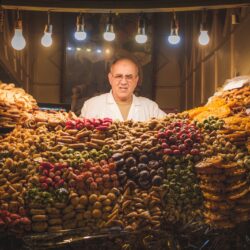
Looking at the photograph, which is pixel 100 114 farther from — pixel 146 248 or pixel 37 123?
pixel 146 248

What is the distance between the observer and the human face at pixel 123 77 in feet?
18.5

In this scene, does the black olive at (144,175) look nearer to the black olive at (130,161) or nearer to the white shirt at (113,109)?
the black olive at (130,161)

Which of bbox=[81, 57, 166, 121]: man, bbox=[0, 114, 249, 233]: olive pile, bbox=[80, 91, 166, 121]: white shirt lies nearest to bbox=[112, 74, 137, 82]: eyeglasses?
bbox=[81, 57, 166, 121]: man

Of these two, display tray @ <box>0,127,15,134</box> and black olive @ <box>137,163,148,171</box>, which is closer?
black olive @ <box>137,163,148,171</box>

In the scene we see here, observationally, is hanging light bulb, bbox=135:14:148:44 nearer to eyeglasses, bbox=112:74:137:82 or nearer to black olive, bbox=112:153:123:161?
eyeglasses, bbox=112:74:137:82

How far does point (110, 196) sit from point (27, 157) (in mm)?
782

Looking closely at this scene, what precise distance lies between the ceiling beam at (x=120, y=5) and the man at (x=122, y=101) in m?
0.87

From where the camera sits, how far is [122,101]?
5.89 m

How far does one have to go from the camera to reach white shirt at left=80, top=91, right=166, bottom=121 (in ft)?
19.0

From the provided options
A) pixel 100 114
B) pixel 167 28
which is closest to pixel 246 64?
pixel 100 114

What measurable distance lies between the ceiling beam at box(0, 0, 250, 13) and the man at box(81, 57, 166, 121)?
34.1 inches

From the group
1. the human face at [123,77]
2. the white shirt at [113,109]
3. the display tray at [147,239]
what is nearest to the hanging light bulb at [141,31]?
the human face at [123,77]

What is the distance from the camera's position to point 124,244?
340 cm

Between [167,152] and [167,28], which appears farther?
[167,28]
